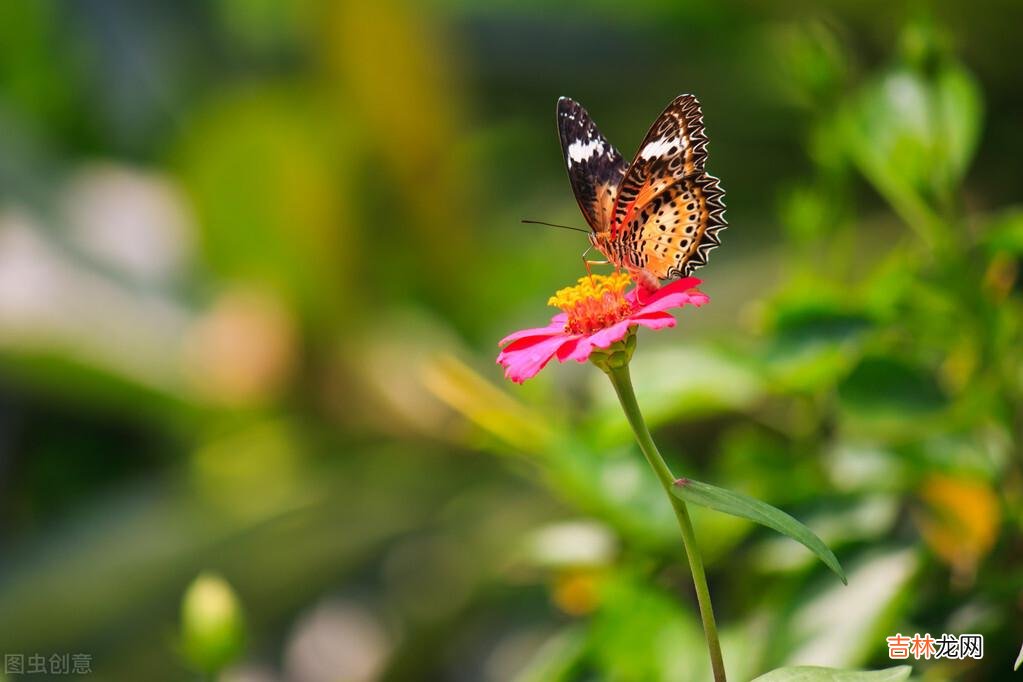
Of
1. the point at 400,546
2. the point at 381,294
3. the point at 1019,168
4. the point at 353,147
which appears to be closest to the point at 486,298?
the point at 381,294

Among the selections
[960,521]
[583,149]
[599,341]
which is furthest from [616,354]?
[960,521]

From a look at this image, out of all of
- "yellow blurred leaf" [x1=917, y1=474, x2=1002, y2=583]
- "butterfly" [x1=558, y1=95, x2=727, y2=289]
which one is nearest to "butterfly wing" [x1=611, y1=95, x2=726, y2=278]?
"butterfly" [x1=558, y1=95, x2=727, y2=289]

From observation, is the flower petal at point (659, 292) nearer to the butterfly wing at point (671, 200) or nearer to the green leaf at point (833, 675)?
the butterfly wing at point (671, 200)

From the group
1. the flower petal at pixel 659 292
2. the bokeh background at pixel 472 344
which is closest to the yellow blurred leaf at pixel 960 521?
the bokeh background at pixel 472 344

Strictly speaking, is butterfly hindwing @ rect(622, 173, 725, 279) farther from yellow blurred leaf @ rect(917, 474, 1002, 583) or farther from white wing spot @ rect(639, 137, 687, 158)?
yellow blurred leaf @ rect(917, 474, 1002, 583)

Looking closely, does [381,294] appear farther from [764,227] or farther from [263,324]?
[764,227]

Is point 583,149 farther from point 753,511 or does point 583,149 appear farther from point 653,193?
point 753,511
